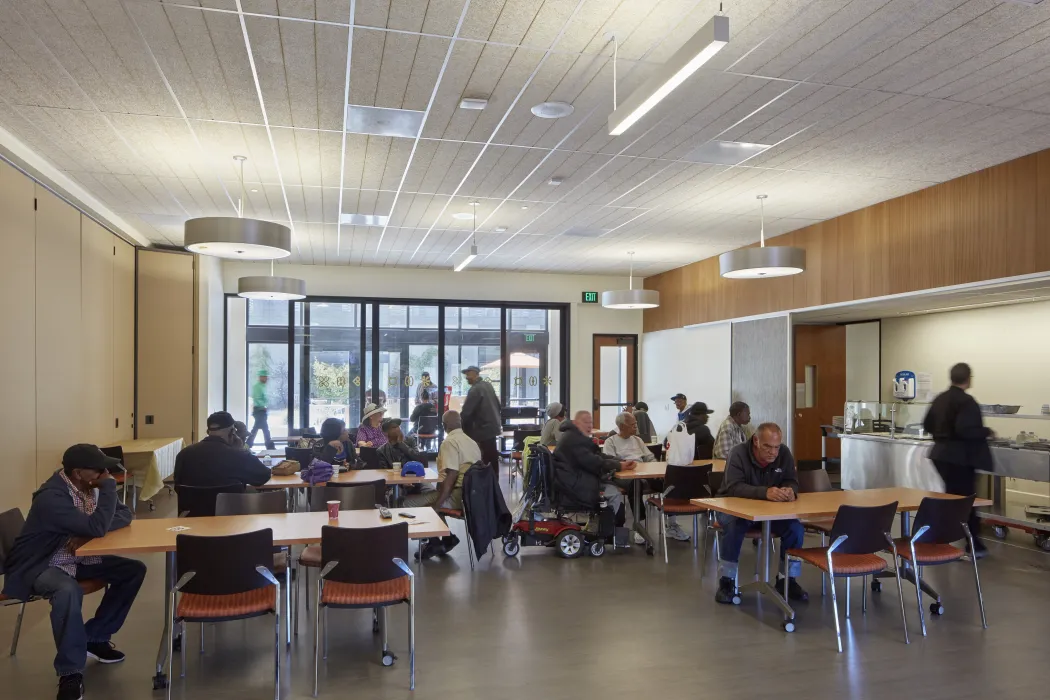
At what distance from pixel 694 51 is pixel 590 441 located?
3839 millimetres

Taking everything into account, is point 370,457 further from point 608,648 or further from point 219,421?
point 608,648

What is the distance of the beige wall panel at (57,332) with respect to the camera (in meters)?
6.65

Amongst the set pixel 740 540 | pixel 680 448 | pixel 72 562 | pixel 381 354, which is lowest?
pixel 740 540

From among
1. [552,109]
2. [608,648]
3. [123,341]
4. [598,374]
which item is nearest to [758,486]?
[608,648]

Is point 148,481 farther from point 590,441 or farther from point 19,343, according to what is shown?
point 590,441

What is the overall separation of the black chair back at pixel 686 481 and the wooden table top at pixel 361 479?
210 cm

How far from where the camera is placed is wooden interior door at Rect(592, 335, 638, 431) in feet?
48.5

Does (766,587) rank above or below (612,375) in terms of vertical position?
below

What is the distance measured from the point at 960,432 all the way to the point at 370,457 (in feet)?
18.5

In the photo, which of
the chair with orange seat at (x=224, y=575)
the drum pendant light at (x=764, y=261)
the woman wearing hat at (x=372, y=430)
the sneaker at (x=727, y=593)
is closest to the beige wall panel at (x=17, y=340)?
the woman wearing hat at (x=372, y=430)

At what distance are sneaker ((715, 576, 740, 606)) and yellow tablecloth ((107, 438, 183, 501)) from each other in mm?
6319

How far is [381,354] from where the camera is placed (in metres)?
13.8

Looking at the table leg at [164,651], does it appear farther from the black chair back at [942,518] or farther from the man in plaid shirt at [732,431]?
the man in plaid shirt at [732,431]

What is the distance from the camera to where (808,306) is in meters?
9.45
